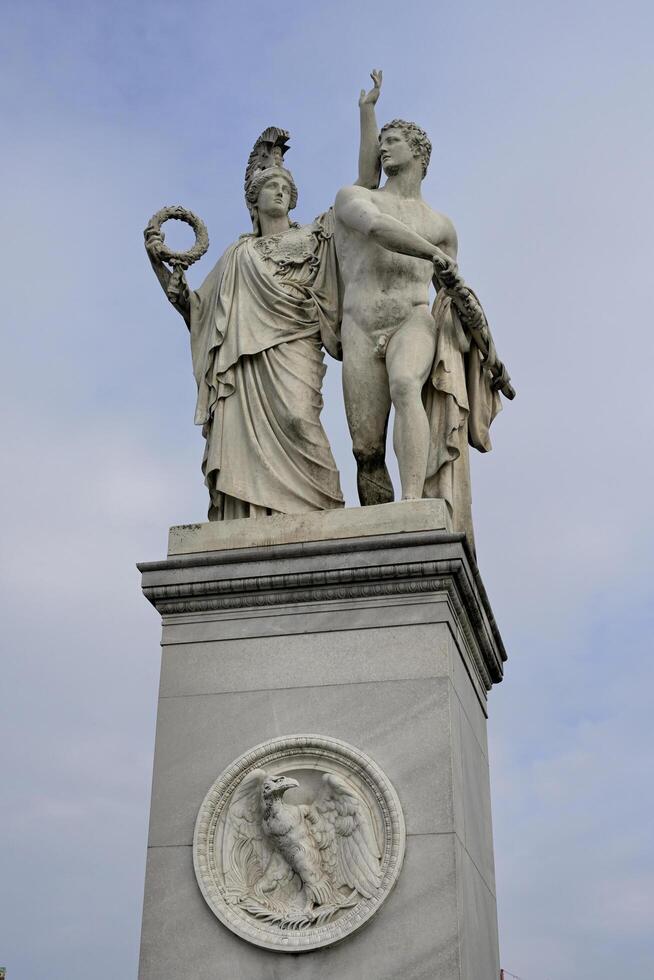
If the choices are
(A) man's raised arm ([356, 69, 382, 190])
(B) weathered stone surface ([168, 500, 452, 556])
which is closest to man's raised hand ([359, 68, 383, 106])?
(A) man's raised arm ([356, 69, 382, 190])

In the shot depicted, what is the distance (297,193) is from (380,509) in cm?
361

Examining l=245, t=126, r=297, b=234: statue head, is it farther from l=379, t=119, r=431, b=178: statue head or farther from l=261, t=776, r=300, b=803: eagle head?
l=261, t=776, r=300, b=803: eagle head

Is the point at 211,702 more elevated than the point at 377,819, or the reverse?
the point at 211,702

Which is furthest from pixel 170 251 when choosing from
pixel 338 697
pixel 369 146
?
pixel 338 697

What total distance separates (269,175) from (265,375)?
6.76 feet

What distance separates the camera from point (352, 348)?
33.1 ft

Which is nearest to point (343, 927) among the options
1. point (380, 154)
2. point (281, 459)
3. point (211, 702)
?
point (211, 702)

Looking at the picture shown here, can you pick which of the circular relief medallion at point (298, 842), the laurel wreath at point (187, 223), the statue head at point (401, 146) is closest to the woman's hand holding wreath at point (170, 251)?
the laurel wreath at point (187, 223)

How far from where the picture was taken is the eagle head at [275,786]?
26.6 feet

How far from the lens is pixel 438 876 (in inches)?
308

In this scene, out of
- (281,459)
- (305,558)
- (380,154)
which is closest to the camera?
(305,558)

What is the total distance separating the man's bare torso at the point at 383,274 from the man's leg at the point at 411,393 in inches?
6.7

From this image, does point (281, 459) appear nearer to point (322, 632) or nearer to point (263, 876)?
point (322, 632)

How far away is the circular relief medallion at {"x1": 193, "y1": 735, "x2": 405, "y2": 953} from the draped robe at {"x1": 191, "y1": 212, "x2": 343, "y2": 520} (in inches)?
83.3
